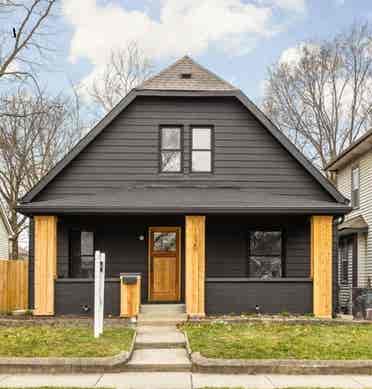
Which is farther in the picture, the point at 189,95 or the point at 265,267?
the point at 265,267

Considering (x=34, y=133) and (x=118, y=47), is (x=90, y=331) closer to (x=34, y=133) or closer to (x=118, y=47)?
(x=34, y=133)

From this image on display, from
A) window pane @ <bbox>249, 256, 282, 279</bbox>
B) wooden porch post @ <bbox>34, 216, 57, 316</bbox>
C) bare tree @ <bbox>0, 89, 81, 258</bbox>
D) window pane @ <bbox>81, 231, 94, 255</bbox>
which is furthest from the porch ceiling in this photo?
bare tree @ <bbox>0, 89, 81, 258</bbox>

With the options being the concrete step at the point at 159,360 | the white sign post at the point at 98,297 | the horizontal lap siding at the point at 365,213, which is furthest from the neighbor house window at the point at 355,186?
the concrete step at the point at 159,360

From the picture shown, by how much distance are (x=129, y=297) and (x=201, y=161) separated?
4206mm

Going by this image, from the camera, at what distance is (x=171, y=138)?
1706cm

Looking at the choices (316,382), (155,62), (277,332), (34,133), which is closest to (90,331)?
(277,332)

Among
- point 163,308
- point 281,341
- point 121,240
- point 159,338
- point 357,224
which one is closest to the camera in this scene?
point 281,341

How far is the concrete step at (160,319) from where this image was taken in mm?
14422

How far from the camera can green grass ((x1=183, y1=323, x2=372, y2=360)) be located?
10109 millimetres

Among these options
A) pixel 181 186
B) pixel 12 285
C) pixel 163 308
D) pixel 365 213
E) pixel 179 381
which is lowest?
pixel 179 381

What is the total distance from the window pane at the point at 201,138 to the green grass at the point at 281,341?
5.19 meters

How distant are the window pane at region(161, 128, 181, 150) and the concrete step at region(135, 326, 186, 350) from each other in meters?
5.18

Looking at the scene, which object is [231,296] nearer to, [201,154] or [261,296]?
[261,296]

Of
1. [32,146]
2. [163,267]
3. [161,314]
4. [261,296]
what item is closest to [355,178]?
[261,296]
